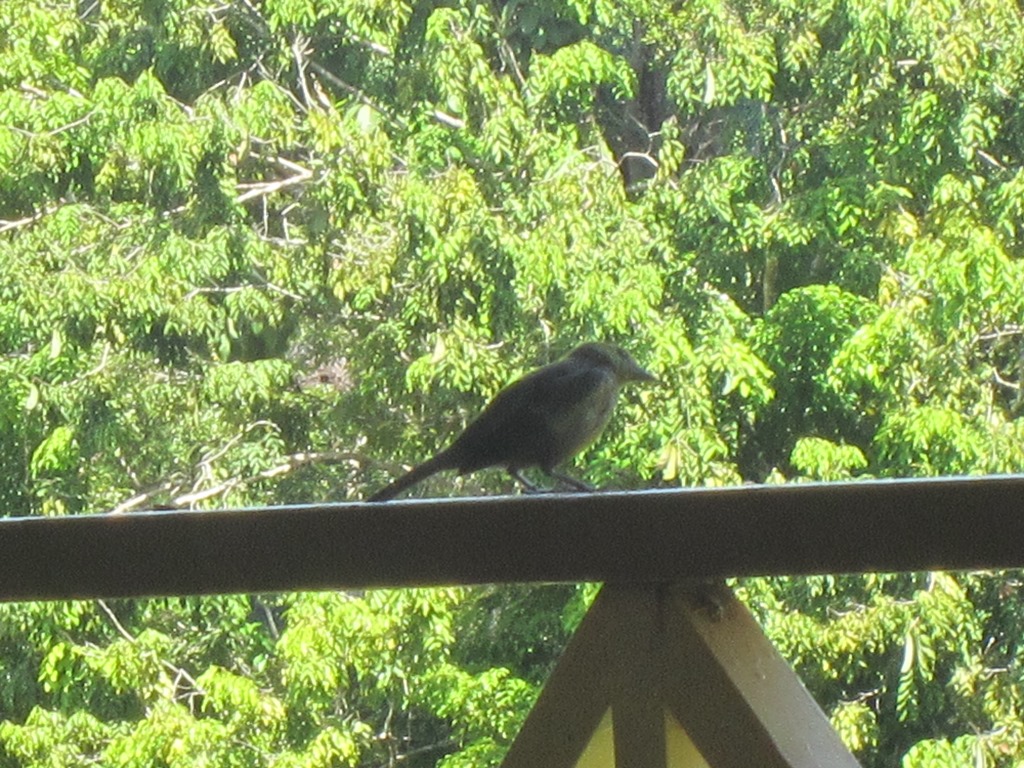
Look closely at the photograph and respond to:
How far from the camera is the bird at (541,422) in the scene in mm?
1879

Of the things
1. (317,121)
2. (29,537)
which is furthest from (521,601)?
(29,537)

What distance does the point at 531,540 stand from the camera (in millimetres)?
788

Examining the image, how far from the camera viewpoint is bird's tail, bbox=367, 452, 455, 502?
1365mm

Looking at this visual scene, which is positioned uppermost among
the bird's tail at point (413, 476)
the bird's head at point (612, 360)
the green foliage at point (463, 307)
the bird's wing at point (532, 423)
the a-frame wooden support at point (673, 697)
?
the green foliage at point (463, 307)

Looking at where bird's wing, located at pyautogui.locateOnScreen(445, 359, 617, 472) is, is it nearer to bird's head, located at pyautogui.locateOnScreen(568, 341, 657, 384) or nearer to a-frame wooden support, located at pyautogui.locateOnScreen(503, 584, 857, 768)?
bird's head, located at pyautogui.locateOnScreen(568, 341, 657, 384)

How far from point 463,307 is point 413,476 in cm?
419

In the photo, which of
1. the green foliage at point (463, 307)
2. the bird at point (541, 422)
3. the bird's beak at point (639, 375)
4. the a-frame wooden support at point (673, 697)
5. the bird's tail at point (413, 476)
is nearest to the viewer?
the a-frame wooden support at point (673, 697)

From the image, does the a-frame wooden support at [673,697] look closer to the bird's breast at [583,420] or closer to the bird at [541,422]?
the bird at [541,422]

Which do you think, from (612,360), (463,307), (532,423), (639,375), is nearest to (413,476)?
(532,423)

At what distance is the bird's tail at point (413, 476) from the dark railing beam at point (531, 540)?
386mm

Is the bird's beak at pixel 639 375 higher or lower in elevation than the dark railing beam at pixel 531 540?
higher

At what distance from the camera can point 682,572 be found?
77cm

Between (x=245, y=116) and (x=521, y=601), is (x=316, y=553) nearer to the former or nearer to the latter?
(x=521, y=601)

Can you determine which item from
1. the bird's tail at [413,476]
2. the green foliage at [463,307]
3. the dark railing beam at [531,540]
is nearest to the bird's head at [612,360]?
the bird's tail at [413,476]
